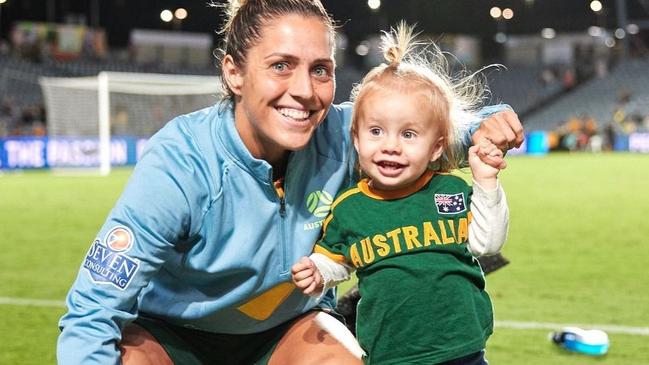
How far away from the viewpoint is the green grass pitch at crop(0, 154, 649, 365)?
16.3 feet

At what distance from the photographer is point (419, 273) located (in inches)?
112

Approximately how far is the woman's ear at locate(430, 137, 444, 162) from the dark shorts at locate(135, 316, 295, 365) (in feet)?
2.87

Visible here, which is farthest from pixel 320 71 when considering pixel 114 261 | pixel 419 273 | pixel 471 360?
pixel 471 360

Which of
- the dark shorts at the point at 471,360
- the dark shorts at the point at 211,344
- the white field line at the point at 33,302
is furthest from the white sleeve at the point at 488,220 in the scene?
the white field line at the point at 33,302

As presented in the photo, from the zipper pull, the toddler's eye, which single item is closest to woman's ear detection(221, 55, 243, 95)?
the zipper pull

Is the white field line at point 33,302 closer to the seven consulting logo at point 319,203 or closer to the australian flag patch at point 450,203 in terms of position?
the seven consulting logo at point 319,203

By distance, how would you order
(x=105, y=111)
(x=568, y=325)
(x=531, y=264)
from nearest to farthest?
(x=568, y=325), (x=531, y=264), (x=105, y=111)

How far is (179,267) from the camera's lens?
10.2 feet

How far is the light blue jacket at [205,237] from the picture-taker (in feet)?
9.16

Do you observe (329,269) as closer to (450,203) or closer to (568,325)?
(450,203)

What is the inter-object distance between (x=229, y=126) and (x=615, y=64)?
44.7m

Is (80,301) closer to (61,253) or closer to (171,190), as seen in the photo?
(171,190)

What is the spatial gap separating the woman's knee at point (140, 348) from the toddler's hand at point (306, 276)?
561 millimetres

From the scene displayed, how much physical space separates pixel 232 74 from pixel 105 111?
1938 centimetres
